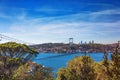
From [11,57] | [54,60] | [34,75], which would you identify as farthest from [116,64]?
[54,60]

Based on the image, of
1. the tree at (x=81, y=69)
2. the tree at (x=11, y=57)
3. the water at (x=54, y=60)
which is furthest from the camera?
the water at (x=54, y=60)

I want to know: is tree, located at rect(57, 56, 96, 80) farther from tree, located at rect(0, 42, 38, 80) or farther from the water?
the water

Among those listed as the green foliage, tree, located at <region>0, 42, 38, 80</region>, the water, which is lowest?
the water

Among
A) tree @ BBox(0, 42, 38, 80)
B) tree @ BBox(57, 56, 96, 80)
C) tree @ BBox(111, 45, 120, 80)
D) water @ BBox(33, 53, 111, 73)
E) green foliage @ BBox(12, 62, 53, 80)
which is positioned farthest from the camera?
water @ BBox(33, 53, 111, 73)

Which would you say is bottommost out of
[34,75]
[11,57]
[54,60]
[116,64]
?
[54,60]

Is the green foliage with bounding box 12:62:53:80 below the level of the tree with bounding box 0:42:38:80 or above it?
below

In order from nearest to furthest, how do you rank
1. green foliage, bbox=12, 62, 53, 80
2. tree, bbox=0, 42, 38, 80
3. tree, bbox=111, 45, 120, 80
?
tree, bbox=111, 45, 120, 80
green foliage, bbox=12, 62, 53, 80
tree, bbox=0, 42, 38, 80

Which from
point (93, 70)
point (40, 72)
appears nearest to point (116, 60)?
point (93, 70)

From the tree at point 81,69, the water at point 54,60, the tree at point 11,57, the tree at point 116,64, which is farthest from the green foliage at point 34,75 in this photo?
the water at point 54,60

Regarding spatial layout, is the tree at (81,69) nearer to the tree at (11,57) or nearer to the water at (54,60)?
the tree at (11,57)

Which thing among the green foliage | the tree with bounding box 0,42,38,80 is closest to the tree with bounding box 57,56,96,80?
the green foliage

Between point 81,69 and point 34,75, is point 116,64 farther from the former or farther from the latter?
point 34,75

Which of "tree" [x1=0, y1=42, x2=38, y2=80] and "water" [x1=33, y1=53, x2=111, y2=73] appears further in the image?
"water" [x1=33, y1=53, x2=111, y2=73]
